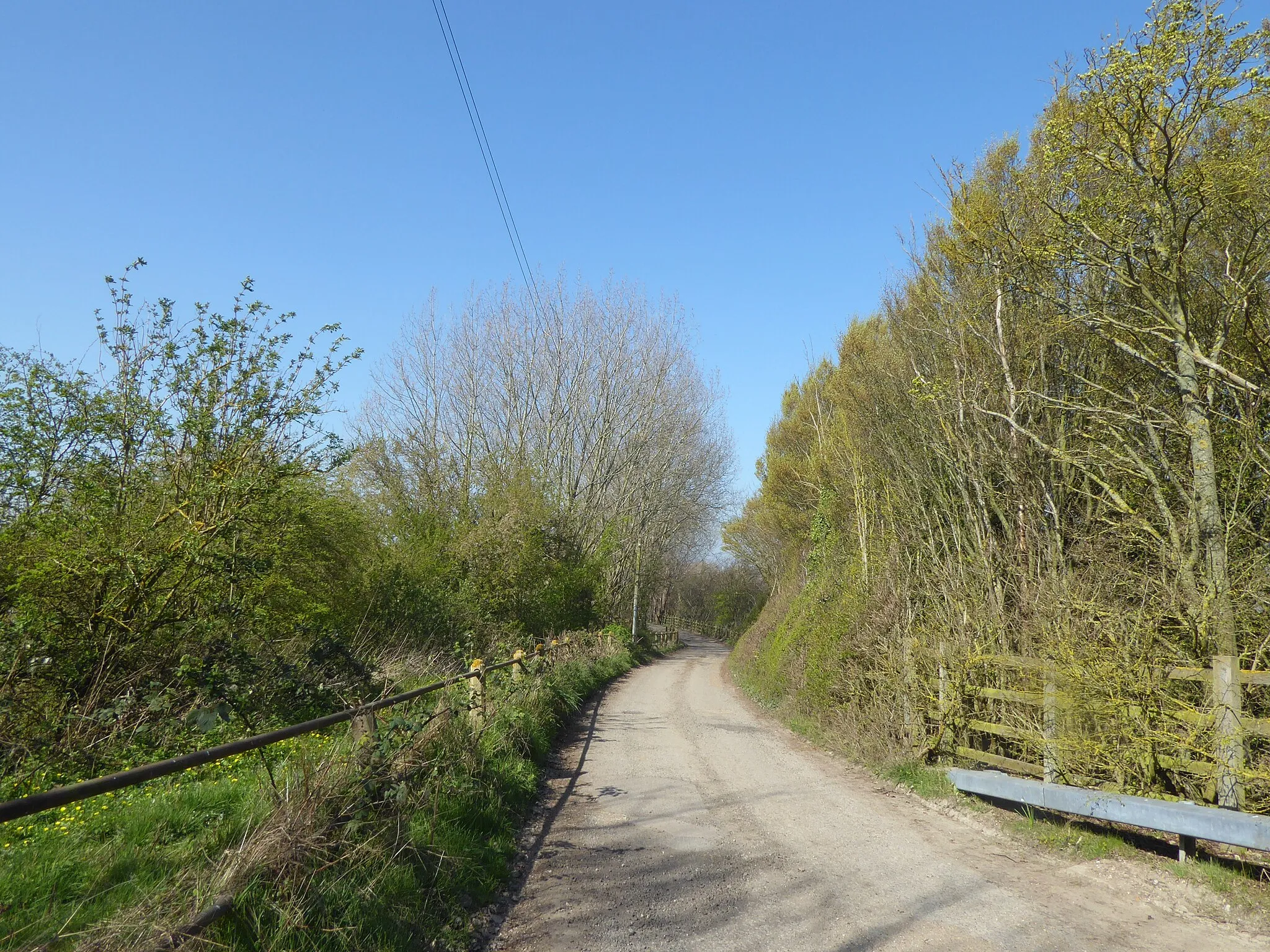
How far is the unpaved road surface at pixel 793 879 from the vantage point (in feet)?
14.6

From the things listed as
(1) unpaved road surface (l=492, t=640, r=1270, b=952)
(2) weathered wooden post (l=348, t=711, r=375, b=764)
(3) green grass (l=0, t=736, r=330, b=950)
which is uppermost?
(2) weathered wooden post (l=348, t=711, r=375, b=764)

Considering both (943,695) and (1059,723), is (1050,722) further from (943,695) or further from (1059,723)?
(943,695)

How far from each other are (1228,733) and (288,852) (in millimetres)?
6036

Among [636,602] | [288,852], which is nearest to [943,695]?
[288,852]

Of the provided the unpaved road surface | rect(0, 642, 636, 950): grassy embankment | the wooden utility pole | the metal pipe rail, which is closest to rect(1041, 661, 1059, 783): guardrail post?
the unpaved road surface

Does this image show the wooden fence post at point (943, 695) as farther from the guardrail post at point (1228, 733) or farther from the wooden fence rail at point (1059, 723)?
the guardrail post at point (1228, 733)

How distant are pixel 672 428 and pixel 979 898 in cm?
2588

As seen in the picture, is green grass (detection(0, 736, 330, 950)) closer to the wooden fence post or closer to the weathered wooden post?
the weathered wooden post

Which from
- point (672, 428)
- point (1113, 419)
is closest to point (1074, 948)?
→ point (1113, 419)

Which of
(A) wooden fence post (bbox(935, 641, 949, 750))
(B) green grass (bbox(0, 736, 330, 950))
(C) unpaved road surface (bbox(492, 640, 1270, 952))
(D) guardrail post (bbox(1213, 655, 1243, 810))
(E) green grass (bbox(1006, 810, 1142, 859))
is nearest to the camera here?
(B) green grass (bbox(0, 736, 330, 950))

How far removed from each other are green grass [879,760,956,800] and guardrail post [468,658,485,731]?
4.66 metres

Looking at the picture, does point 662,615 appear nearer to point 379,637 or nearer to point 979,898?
point 379,637

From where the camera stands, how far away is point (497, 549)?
2047cm

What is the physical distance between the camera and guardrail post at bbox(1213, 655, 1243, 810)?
5.33 m
